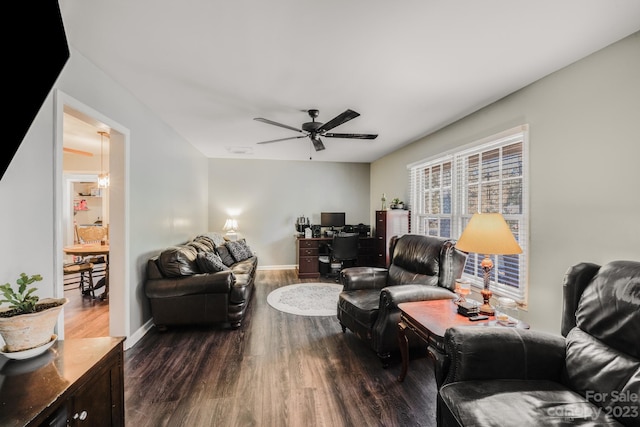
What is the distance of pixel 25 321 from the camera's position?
1.11 m

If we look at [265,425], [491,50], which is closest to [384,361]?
[265,425]

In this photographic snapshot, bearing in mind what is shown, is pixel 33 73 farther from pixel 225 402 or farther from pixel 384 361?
pixel 384 361

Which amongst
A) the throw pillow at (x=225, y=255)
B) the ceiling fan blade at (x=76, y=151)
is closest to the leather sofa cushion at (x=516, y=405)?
the throw pillow at (x=225, y=255)

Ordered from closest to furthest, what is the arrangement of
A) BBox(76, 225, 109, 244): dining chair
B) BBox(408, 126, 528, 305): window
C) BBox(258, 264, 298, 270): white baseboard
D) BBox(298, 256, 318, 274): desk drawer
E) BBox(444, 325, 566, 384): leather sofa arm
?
BBox(444, 325, 566, 384): leather sofa arm → BBox(408, 126, 528, 305): window → BBox(76, 225, 109, 244): dining chair → BBox(298, 256, 318, 274): desk drawer → BBox(258, 264, 298, 270): white baseboard

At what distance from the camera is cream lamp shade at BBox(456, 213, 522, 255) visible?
1735 mm

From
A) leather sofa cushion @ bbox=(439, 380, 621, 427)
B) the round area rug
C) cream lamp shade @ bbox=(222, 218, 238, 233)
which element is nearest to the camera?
leather sofa cushion @ bbox=(439, 380, 621, 427)

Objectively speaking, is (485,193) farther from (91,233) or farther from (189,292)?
(91,233)

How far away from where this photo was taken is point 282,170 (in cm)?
602

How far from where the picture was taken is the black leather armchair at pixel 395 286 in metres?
2.25

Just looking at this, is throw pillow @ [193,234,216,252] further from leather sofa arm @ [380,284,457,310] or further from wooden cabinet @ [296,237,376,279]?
leather sofa arm @ [380,284,457,310]

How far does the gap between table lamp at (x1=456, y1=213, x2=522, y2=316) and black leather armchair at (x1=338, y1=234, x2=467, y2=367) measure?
64 cm

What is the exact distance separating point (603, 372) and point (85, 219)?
27.9 feet

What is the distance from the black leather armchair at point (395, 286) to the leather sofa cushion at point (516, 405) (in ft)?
3.15

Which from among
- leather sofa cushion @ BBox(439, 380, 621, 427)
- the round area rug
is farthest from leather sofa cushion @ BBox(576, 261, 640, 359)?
the round area rug
